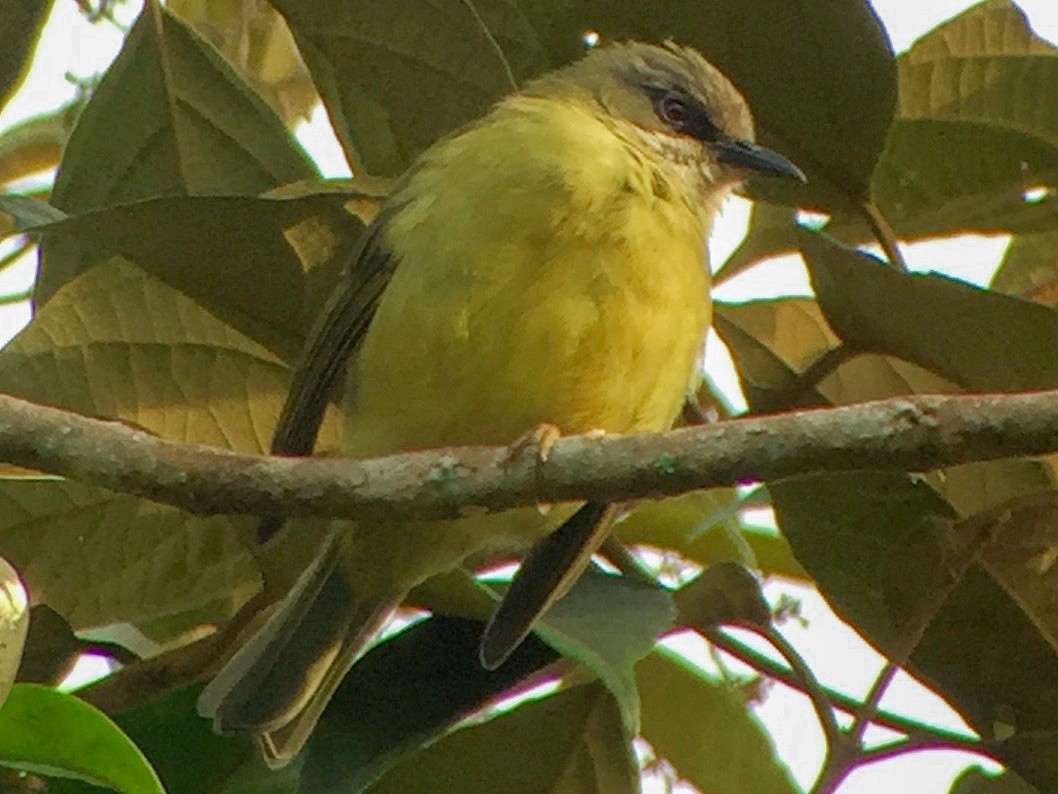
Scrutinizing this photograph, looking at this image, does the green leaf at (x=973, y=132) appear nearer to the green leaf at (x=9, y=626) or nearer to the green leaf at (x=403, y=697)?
the green leaf at (x=403, y=697)

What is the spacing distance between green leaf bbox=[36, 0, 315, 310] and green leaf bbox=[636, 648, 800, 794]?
0.82 metres

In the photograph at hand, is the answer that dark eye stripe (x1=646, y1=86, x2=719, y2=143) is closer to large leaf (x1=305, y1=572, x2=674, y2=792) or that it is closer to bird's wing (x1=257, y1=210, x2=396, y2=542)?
bird's wing (x1=257, y1=210, x2=396, y2=542)

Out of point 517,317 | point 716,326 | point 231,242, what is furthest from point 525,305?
point 231,242

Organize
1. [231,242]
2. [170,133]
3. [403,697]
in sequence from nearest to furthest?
[403,697] → [231,242] → [170,133]

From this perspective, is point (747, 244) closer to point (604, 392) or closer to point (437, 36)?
point (604, 392)

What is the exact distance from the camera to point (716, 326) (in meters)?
2.48

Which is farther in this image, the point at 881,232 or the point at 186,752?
the point at 881,232

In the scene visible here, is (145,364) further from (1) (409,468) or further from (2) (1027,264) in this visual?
(2) (1027,264)

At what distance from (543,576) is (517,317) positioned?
13.1 inches

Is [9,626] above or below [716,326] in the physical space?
below

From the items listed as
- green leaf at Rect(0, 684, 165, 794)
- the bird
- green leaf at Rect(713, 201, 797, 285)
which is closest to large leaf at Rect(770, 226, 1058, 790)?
the bird

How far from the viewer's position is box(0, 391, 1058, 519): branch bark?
1.68 metres

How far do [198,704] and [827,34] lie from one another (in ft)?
3.57

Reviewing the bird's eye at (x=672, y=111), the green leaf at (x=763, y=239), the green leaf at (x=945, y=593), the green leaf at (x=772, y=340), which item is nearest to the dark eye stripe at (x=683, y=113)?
the bird's eye at (x=672, y=111)
